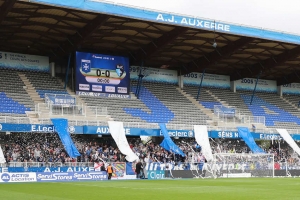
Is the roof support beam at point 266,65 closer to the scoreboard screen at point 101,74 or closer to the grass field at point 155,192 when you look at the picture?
the scoreboard screen at point 101,74

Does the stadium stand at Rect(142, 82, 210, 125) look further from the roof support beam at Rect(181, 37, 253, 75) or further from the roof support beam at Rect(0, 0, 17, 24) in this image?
the roof support beam at Rect(0, 0, 17, 24)

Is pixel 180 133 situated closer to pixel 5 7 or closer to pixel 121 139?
pixel 121 139

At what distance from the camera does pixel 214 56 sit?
177 ft

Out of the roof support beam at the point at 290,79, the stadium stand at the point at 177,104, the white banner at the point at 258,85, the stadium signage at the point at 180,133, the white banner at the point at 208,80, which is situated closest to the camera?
the stadium signage at the point at 180,133

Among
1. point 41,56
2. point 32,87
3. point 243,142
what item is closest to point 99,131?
point 32,87

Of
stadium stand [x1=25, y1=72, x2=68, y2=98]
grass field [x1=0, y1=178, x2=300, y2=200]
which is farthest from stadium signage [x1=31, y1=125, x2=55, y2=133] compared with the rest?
grass field [x1=0, y1=178, x2=300, y2=200]

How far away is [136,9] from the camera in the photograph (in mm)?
42000

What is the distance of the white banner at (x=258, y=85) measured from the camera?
207 feet

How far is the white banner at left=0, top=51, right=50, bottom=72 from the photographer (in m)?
48.7

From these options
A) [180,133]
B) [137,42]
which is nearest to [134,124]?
[180,133]

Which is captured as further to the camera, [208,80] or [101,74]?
[208,80]

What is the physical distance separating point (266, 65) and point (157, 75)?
11791 millimetres

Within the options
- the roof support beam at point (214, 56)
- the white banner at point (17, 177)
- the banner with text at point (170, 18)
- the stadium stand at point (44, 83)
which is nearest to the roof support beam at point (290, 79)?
the roof support beam at point (214, 56)

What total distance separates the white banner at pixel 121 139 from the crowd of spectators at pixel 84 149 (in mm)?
865
